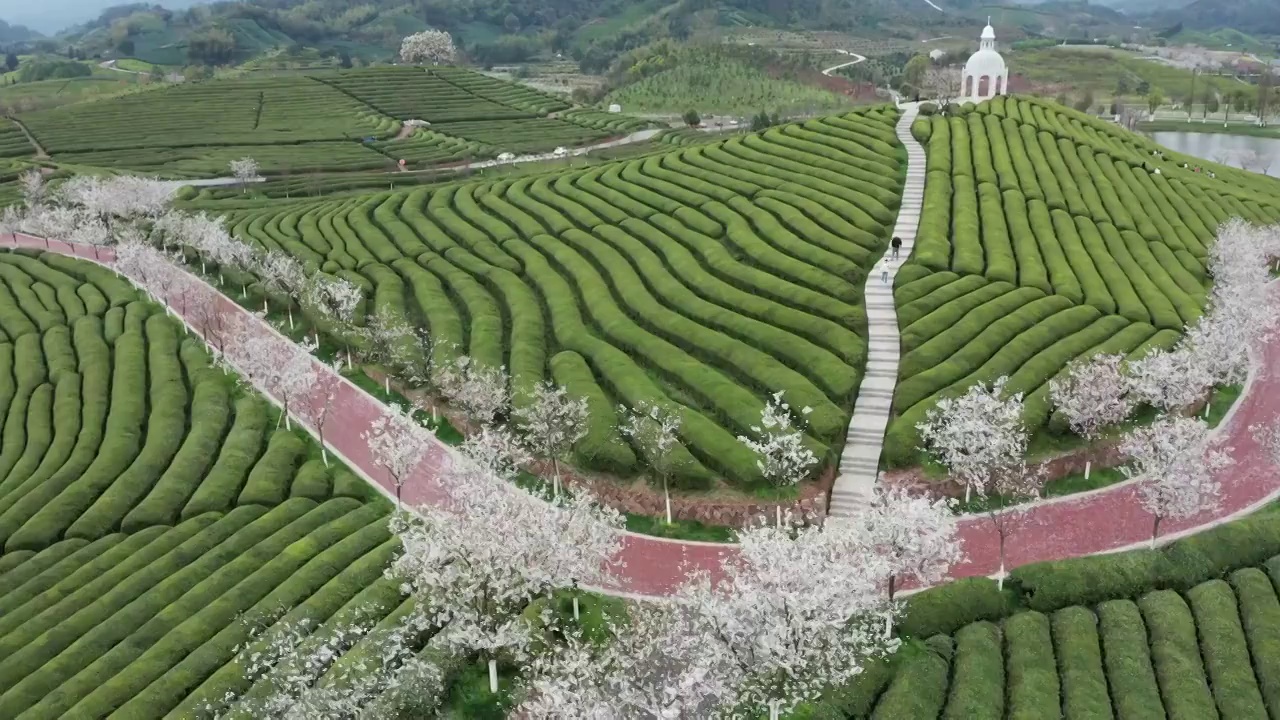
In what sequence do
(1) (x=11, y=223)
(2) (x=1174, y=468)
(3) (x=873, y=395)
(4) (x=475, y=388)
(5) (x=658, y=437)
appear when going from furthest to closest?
(1) (x=11, y=223), (3) (x=873, y=395), (4) (x=475, y=388), (5) (x=658, y=437), (2) (x=1174, y=468)

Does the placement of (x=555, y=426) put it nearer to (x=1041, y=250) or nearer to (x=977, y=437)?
(x=977, y=437)

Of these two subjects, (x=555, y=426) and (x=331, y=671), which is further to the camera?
(x=555, y=426)

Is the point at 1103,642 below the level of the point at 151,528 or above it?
above

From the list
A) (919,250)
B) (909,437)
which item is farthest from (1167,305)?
(909,437)

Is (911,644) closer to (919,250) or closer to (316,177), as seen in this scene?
(919,250)

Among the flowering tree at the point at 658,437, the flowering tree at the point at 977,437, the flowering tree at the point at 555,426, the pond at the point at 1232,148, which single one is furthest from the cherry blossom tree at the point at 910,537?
the pond at the point at 1232,148

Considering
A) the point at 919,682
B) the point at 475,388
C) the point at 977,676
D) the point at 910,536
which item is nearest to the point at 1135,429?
the point at 910,536
